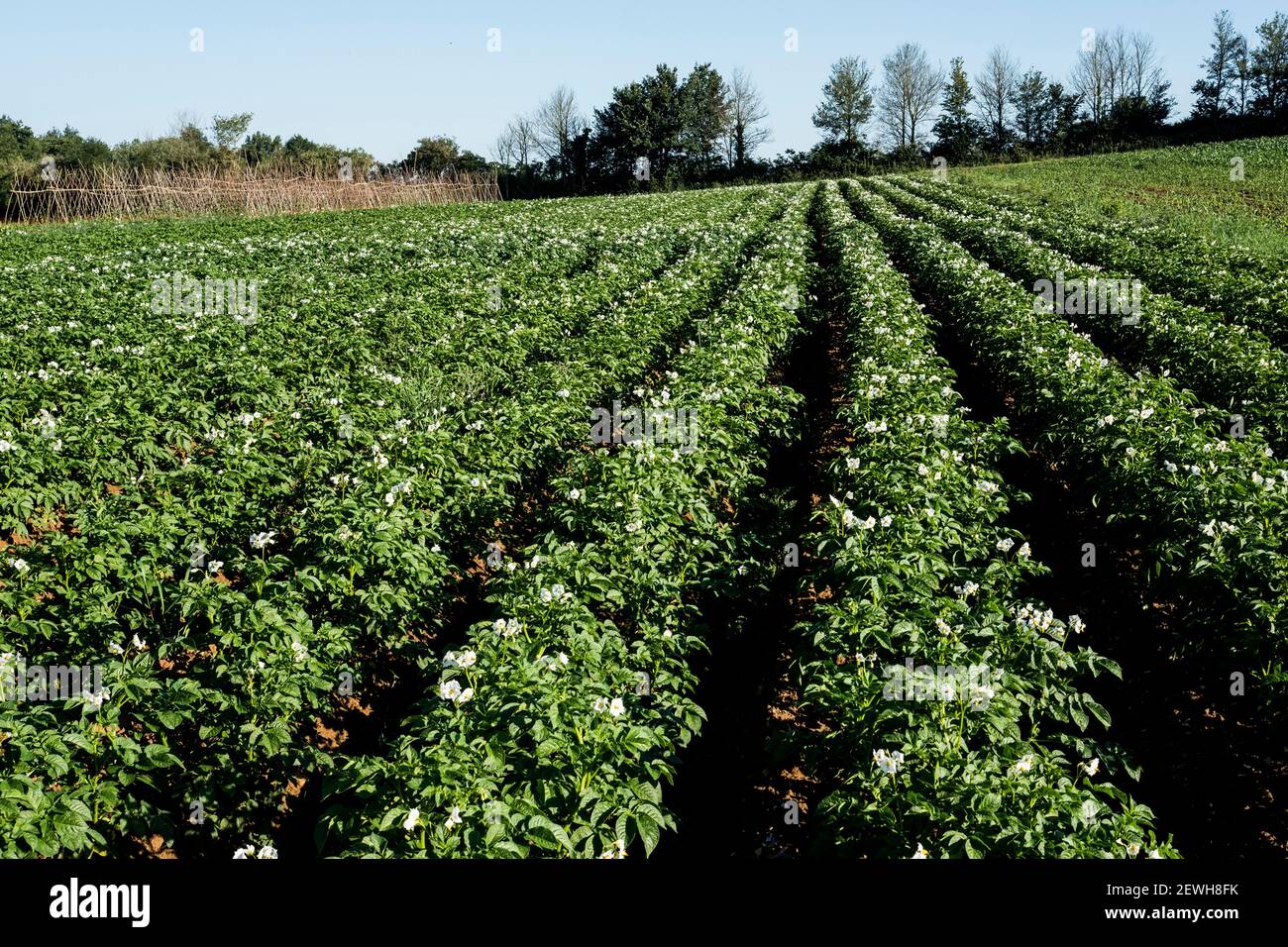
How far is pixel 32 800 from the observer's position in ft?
11.3

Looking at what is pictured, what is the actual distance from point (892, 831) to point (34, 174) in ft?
179

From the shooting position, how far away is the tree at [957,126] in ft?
233

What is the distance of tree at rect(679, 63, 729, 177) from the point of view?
237 feet

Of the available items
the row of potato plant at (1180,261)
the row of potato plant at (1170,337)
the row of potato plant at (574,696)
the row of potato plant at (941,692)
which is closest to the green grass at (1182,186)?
the row of potato plant at (1180,261)

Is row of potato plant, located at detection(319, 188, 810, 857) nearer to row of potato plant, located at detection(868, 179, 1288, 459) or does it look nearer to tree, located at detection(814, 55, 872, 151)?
row of potato plant, located at detection(868, 179, 1288, 459)

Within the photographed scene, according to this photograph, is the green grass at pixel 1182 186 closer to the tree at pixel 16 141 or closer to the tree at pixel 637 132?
the tree at pixel 637 132

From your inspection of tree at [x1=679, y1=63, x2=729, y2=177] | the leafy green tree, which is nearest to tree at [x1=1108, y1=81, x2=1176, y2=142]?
tree at [x1=679, y1=63, x2=729, y2=177]

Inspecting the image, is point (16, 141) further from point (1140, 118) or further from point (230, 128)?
point (1140, 118)

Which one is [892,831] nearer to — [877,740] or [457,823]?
[877,740]

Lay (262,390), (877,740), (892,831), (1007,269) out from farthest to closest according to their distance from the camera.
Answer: (1007,269) < (262,390) < (877,740) < (892,831)

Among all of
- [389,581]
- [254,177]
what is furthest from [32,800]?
[254,177]

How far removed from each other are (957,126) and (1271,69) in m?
28.8

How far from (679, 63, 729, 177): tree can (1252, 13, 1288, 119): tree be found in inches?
1803

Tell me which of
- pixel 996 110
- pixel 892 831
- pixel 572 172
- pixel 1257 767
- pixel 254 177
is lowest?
pixel 1257 767
